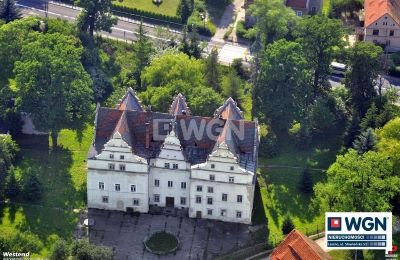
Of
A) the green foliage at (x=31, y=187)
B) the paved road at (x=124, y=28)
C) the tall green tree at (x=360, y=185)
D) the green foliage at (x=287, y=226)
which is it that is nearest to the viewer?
the tall green tree at (x=360, y=185)

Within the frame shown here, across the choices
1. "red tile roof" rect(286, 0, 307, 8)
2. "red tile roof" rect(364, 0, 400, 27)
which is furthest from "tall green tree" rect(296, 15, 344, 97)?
"red tile roof" rect(286, 0, 307, 8)

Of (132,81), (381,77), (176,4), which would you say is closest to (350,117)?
(381,77)

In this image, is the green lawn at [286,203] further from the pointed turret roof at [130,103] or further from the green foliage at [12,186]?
the green foliage at [12,186]

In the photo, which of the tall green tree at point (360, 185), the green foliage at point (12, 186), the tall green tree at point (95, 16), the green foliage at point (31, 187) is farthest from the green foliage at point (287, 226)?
the tall green tree at point (95, 16)

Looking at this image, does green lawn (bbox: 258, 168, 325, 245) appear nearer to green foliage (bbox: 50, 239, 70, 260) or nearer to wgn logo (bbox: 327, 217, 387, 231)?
wgn logo (bbox: 327, 217, 387, 231)

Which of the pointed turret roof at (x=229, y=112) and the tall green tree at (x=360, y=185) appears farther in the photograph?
the pointed turret roof at (x=229, y=112)

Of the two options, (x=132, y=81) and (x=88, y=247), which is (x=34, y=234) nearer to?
(x=88, y=247)
